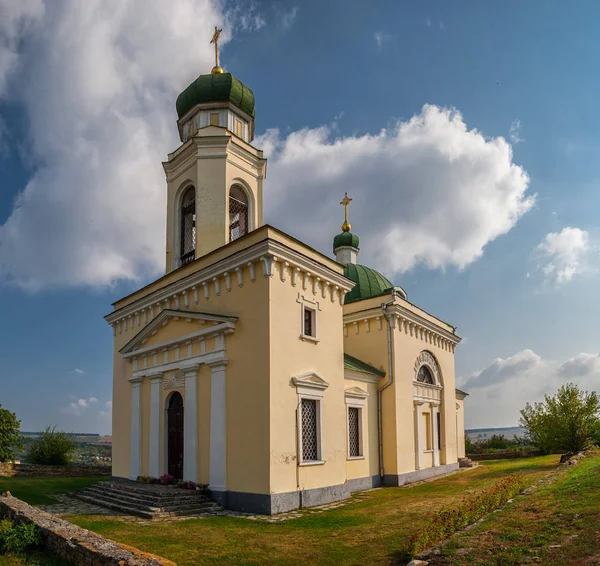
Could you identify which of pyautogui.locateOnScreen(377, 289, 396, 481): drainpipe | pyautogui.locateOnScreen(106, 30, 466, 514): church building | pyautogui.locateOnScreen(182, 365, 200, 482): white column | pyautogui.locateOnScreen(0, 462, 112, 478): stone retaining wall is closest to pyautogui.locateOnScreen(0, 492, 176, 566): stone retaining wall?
pyautogui.locateOnScreen(182, 365, 200, 482): white column

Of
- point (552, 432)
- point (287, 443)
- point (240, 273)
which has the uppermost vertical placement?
point (240, 273)

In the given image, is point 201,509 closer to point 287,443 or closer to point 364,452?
point 287,443

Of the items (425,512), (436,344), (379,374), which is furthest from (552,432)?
(425,512)

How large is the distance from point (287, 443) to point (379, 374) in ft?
23.8

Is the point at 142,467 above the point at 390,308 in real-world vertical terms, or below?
below

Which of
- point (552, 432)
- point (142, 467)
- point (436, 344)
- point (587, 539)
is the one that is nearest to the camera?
point (587, 539)

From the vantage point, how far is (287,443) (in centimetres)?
1448

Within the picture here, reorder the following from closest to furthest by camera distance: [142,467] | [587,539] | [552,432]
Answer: [587,539] → [142,467] → [552,432]

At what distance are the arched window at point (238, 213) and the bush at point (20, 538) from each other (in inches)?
498

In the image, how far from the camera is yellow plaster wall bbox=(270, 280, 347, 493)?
14.3 m

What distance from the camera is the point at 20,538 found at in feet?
30.4

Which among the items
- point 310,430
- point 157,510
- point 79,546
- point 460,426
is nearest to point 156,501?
point 157,510

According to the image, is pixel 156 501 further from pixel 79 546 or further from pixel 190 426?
pixel 79 546

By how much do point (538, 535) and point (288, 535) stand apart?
5114mm
